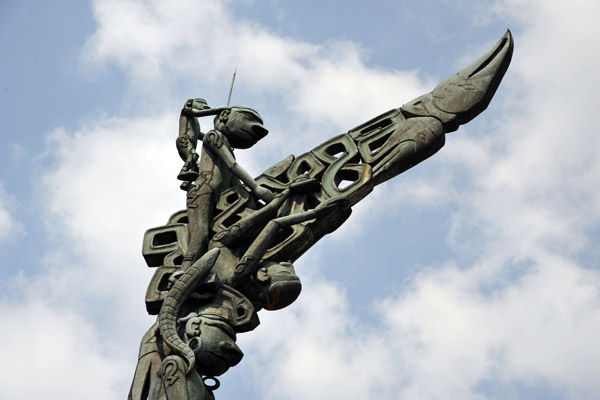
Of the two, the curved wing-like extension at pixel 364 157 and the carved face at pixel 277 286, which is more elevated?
the curved wing-like extension at pixel 364 157

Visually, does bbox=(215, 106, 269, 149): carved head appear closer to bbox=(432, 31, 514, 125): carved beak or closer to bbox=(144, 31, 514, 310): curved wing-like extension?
A: bbox=(144, 31, 514, 310): curved wing-like extension

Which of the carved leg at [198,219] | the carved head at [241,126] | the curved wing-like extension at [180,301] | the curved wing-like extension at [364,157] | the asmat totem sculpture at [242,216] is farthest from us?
the carved head at [241,126]

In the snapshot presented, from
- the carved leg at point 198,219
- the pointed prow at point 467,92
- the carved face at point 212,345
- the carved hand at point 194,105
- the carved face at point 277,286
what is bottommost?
the carved face at point 212,345

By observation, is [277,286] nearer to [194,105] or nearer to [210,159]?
[210,159]

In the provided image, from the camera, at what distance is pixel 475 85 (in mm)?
9359

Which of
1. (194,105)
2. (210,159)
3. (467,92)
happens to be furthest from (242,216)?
(467,92)

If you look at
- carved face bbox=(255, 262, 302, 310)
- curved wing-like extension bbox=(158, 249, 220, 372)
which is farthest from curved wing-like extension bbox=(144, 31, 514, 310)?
curved wing-like extension bbox=(158, 249, 220, 372)

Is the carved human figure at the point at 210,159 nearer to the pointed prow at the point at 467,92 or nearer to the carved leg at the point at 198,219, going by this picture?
the carved leg at the point at 198,219

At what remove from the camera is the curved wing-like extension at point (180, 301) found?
7.70 meters

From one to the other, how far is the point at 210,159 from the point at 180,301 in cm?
145

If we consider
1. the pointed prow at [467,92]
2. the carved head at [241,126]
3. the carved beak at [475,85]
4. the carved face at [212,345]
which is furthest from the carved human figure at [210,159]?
the carved beak at [475,85]

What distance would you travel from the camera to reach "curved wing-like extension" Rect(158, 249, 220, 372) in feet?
25.3

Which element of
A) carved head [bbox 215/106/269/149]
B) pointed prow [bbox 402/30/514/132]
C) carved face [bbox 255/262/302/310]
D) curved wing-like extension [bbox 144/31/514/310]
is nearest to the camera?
carved face [bbox 255/262/302/310]

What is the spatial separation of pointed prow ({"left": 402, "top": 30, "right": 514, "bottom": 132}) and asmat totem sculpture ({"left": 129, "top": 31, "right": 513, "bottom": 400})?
1cm
